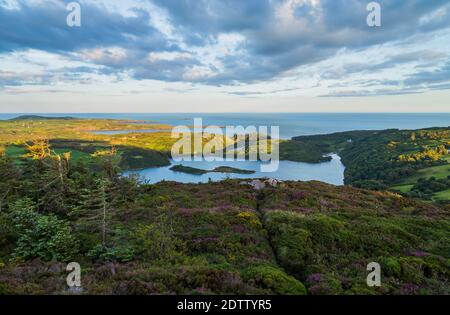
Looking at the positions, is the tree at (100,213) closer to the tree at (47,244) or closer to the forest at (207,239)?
the forest at (207,239)

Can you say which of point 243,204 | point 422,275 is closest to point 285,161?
point 243,204

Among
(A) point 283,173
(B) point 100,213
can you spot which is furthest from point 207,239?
(A) point 283,173

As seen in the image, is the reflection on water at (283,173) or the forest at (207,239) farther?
the reflection on water at (283,173)

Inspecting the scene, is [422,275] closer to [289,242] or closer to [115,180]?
[289,242]
